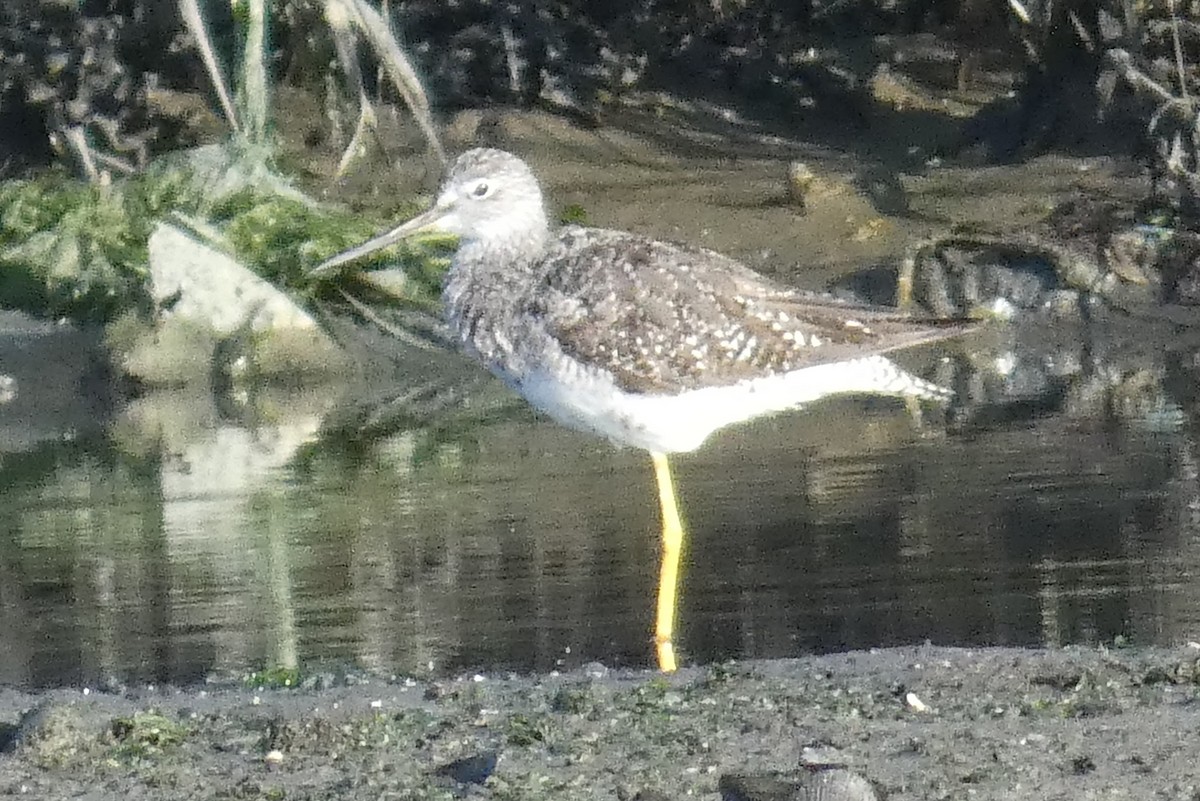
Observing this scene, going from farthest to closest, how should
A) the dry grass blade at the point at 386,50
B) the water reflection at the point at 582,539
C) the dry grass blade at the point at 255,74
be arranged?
the dry grass blade at the point at 255,74
the dry grass blade at the point at 386,50
the water reflection at the point at 582,539

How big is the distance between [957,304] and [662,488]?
6.35 meters

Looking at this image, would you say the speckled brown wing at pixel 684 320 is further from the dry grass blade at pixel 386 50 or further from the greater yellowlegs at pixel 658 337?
the dry grass blade at pixel 386 50

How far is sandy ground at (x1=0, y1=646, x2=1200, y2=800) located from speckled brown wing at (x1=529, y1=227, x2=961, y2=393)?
1.40 m

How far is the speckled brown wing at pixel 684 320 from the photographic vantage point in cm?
714

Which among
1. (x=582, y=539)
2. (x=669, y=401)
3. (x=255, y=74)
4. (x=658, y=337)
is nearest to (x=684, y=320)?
(x=658, y=337)

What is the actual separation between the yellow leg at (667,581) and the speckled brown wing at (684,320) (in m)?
0.44

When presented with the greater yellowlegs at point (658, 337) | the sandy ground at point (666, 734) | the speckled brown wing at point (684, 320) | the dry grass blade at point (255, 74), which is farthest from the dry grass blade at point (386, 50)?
the sandy ground at point (666, 734)

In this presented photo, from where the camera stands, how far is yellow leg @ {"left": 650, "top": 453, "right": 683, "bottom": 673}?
22.2 ft

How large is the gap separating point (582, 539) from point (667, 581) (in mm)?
1283

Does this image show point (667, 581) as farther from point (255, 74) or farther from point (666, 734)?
point (255, 74)

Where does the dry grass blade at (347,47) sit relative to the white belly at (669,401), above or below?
above

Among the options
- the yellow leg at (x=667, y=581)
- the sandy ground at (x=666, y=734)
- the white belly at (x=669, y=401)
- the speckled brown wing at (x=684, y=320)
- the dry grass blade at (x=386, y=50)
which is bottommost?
the sandy ground at (x=666, y=734)

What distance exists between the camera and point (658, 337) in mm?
7180

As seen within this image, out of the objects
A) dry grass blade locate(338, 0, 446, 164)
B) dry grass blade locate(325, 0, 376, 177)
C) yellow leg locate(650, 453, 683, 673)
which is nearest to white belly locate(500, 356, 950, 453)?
yellow leg locate(650, 453, 683, 673)
